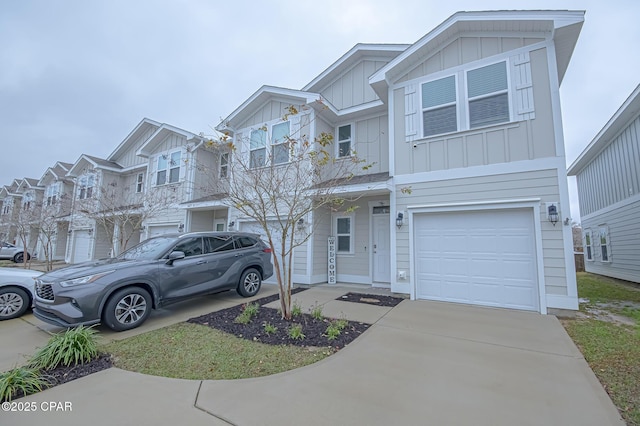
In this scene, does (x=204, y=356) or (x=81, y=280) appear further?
(x=81, y=280)

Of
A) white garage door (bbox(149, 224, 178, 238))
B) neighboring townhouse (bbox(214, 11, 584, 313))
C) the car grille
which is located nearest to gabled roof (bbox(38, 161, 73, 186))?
white garage door (bbox(149, 224, 178, 238))

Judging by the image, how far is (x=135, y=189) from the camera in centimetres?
1578

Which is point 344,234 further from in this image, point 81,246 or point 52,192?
point 52,192

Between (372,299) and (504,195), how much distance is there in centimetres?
395

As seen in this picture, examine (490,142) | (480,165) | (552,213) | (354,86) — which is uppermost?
(354,86)

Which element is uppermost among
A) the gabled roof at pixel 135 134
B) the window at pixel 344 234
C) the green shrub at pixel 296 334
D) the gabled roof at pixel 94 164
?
the gabled roof at pixel 135 134

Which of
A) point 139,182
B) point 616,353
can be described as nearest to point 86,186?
point 139,182

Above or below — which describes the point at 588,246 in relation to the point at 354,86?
below

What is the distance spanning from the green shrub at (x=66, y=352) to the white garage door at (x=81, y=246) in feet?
52.8

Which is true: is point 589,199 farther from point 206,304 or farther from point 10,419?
point 10,419

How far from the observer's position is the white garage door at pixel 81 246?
16562mm

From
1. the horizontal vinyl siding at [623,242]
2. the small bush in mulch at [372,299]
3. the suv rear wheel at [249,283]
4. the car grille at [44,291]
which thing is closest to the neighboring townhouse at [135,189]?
the car grille at [44,291]

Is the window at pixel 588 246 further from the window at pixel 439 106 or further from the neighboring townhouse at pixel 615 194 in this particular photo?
the window at pixel 439 106

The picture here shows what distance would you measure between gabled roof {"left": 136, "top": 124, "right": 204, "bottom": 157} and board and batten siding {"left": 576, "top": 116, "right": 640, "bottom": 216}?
16700 mm
